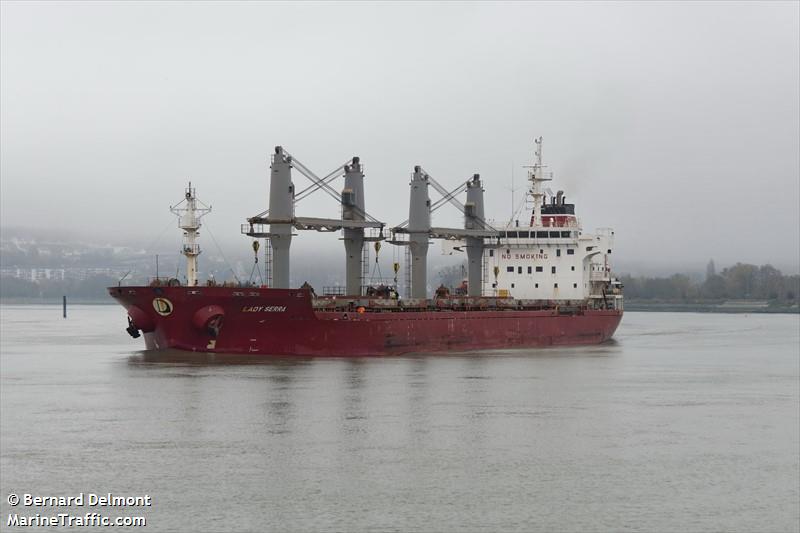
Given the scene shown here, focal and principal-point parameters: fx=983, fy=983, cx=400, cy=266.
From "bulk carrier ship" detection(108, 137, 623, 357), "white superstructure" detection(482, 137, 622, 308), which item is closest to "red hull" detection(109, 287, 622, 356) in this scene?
"bulk carrier ship" detection(108, 137, 623, 357)

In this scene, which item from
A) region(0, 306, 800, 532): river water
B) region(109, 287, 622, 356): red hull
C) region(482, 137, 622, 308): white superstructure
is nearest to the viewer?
region(0, 306, 800, 532): river water

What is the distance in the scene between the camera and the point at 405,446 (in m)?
20.6

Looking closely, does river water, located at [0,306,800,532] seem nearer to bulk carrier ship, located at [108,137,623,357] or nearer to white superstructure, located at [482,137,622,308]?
bulk carrier ship, located at [108,137,623,357]

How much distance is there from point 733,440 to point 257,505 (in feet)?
37.6

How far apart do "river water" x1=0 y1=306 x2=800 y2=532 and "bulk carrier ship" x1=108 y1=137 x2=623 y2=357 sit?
5.36 ft

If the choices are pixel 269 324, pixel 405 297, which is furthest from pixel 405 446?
pixel 405 297

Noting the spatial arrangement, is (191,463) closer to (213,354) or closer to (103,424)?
(103,424)

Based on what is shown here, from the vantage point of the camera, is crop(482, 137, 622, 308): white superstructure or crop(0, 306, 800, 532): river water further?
crop(482, 137, 622, 308): white superstructure

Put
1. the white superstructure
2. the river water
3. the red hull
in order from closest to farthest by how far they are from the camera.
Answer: the river water → the red hull → the white superstructure

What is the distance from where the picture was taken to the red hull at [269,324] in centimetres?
3569

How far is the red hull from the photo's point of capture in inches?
1405

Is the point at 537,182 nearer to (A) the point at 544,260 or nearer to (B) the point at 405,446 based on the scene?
(A) the point at 544,260

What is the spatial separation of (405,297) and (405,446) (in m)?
27.3

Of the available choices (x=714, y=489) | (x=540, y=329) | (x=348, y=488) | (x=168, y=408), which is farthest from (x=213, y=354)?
(x=714, y=489)
